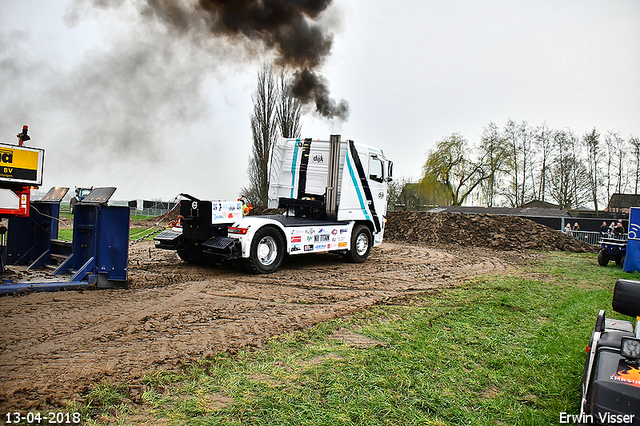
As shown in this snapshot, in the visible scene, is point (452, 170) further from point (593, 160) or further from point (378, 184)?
point (378, 184)

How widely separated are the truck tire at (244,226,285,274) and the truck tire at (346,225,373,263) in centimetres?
251

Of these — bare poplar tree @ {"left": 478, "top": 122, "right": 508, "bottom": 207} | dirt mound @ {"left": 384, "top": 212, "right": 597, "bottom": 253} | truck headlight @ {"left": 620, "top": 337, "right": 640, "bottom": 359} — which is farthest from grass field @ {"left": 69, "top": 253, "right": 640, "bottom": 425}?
bare poplar tree @ {"left": 478, "top": 122, "right": 508, "bottom": 207}

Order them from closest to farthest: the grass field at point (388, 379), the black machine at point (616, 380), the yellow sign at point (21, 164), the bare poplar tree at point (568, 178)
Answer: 1. the black machine at point (616, 380)
2. the grass field at point (388, 379)
3. the yellow sign at point (21, 164)
4. the bare poplar tree at point (568, 178)

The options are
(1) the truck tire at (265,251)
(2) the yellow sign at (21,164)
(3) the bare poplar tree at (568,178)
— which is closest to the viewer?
(2) the yellow sign at (21,164)

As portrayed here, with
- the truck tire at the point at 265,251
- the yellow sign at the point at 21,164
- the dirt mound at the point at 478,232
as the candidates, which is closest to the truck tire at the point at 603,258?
the dirt mound at the point at 478,232

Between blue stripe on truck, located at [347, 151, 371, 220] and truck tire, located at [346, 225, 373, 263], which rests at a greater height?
blue stripe on truck, located at [347, 151, 371, 220]

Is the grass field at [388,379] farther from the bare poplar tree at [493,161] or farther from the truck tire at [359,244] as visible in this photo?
the bare poplar tree at [493,161]

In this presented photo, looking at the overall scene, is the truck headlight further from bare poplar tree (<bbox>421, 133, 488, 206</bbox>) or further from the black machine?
bare poplar tree (<bbox>421, 133, 488, 206</bbox>)

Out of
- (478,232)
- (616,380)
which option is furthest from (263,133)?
(616,380)

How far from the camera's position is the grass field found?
2.95m

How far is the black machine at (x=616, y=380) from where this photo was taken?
2191mm

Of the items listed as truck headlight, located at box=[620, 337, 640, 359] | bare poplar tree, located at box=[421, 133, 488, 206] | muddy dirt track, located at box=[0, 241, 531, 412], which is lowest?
muddy dirt track, located at box=[0, 241, 531, 412]

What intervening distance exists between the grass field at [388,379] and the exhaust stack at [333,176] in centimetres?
484

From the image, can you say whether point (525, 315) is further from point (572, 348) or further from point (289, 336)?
point (289, 336)
